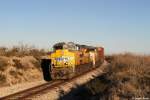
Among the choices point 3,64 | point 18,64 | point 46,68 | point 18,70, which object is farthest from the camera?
point 46,68

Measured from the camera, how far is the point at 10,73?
26.9 metres

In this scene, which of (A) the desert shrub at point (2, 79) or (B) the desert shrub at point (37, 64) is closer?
(A) the desert shrub at point (2, 79)

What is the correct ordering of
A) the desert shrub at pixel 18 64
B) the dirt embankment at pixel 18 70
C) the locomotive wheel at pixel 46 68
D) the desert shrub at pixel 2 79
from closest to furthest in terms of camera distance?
the desert shrub at pixel 2 79, the dirt embankment at pixel 18 70, the desert shrub at pixel 18 64, the locomotive wheel at pixel 46 68

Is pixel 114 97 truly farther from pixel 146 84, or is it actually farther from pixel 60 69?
pixel 60 69

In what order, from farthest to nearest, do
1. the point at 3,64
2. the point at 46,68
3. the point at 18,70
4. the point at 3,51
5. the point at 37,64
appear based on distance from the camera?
the point at 46,68
the point at 3,51
the point at 37,64
the point at 18,70
the point at 3,64

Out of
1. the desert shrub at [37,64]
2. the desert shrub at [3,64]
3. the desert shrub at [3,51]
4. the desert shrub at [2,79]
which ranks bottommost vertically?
the desert shrub at [2,79]

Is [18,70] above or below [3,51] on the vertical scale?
below

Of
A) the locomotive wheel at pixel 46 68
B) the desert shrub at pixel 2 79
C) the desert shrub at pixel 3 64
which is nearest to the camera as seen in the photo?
the desert shrub at pixel 2 79

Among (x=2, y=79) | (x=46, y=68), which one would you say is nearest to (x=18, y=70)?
(x=2, y=79)

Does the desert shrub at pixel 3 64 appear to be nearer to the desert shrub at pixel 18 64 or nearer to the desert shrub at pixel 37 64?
the desert shrub at pixel 18 64

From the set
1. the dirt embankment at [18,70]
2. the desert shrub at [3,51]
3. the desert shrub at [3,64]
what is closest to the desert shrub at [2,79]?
the dirt embankment at [18,70]

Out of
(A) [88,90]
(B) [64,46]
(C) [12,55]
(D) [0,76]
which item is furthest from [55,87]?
(C) [12,55]

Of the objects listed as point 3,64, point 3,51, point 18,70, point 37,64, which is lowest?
point 18,70

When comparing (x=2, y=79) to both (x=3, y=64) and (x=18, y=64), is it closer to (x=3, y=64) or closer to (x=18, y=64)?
(x=3, y=64)
